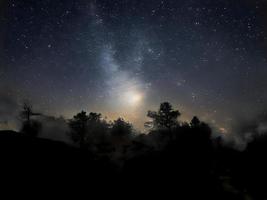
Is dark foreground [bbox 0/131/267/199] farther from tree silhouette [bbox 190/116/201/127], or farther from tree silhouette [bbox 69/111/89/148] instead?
tree silhouette [bbox 190/116/201/127]

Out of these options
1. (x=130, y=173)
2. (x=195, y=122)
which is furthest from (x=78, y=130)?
(x=195, y=122)

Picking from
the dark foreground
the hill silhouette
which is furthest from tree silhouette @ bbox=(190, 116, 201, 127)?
the dark foreground

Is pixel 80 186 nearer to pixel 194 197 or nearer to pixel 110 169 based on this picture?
pixel 110 169

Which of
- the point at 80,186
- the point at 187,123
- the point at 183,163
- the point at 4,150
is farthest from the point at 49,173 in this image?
the point at 187,123

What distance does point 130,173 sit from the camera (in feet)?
148

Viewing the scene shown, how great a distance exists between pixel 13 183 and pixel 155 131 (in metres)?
34.0

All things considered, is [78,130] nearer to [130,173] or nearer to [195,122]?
[130,173]

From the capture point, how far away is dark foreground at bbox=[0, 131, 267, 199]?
36.4 metres

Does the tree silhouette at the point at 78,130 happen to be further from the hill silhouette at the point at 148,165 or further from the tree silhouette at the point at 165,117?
the tree silhouette at the point at 165,117

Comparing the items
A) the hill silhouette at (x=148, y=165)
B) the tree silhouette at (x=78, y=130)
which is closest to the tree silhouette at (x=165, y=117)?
the hill silhouette at (x=148, y=165)

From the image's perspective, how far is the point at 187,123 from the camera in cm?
7069

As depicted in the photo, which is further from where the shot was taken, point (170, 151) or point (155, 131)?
point (155, 131)

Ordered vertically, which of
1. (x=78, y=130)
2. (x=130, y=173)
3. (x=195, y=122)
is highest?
(x=195, y=122)

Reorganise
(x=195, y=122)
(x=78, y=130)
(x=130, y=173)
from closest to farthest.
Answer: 1. (x=130, y=173)
2. (x=78, y=130)
3. (x=195, y=122)
